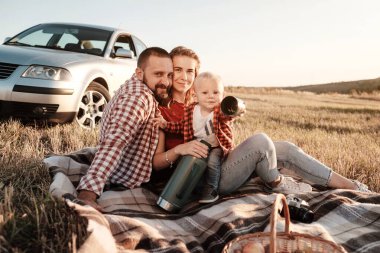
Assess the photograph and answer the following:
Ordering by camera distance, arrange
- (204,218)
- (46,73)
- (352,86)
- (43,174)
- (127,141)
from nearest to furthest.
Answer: (204,218) → (127,141) → (43,174) → (46,73) → (352,86)

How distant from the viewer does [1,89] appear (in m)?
5.75

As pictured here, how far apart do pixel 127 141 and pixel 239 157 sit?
969 millimetres

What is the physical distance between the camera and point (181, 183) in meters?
3.38

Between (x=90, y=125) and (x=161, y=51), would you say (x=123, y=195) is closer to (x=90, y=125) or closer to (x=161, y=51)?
(x=161, y=51)

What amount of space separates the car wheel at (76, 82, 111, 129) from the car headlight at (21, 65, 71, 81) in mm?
495

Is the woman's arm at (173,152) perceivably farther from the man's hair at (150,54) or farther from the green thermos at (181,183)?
the man's hair at (150,54)

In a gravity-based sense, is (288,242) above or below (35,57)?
below

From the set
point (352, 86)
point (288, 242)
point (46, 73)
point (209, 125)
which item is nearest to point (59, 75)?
point (46, 73)

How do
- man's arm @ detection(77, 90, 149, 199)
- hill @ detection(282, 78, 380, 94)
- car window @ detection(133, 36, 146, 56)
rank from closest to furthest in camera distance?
man's arm @ detection(77, 90, 149, 199) → car window @ detection(133, 36, 146, 56) → hill @ detection(282, 78, 380, 94)

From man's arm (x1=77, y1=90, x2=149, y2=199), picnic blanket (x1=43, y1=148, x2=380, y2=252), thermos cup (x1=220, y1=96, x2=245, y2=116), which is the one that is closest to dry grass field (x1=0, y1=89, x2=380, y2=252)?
picnic blanket (x1=43, y1=148, x2=380, y2=252)

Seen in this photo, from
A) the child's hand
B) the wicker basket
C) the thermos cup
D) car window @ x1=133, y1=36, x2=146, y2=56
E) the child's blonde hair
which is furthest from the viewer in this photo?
car window @ x1=133, y1=36, x2=146, y2=56

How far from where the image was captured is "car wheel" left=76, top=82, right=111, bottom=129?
639 cm

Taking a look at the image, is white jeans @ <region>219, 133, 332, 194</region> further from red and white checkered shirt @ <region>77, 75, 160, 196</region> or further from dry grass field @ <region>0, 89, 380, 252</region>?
dry grass field @ <region>0, 89, 380, 252</region>

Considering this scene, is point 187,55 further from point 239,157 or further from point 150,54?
point 239,157
